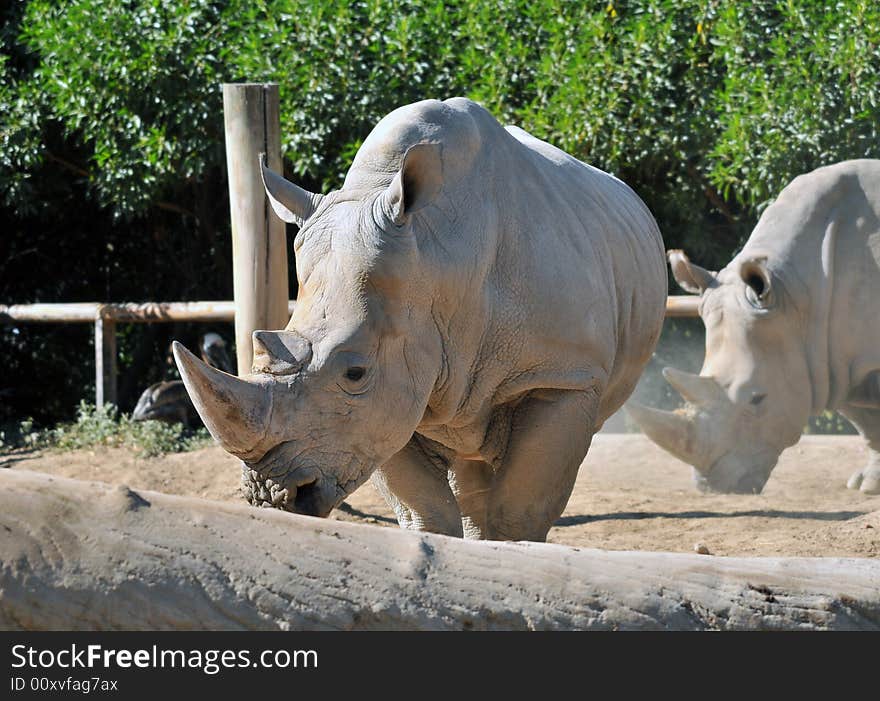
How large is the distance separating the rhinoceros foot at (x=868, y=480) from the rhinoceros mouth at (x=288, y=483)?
14.6ft

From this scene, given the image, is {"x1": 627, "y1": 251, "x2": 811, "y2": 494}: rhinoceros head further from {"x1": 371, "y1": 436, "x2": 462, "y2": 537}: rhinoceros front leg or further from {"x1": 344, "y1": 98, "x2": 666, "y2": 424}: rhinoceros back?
{"x1": 371, "y1": 436, "x2": 462, "y2": 537}: rhinoceros front leg

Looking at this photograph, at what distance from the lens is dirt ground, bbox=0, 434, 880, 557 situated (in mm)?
5766

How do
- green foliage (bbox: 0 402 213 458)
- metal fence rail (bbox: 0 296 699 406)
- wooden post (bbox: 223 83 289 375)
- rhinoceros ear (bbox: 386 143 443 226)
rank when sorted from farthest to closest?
metal fence rail (bbox: 0 296 699 406) → green foliage (bbox: 0 402 213 458) → wooden post (bbox: 223 83 289 375) → rhinoceros ear (bbox: 386 143 443 226)

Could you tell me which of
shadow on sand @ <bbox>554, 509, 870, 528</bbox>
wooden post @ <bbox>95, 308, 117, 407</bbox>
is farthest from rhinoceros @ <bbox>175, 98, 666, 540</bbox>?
wooden post @ <bbox>95, 308, 117, 407</bbox>

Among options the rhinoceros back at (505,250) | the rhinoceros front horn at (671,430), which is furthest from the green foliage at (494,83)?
the rhinoceros back at (505,250)

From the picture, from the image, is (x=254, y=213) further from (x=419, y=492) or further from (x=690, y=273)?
(x=690, y=273)

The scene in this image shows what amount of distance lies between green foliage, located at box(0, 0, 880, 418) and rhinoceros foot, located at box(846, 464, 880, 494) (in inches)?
82.1

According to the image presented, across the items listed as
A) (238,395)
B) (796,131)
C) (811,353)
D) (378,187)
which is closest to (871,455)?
(811,353)

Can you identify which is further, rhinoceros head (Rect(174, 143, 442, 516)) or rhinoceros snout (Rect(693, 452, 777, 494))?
rhinoceros snout (Rect(693, 452, 777, 494))

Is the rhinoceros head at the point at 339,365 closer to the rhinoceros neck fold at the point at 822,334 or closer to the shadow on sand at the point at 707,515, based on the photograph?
the shadow on sand at the point at 707,515

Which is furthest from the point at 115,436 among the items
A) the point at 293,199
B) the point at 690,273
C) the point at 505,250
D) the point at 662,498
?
the point at 505,250

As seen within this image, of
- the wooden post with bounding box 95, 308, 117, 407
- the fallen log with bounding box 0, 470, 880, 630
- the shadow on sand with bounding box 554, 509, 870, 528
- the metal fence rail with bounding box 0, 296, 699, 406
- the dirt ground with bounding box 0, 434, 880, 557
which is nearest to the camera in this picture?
the fallen log with bounding box 0, 470, 880, 630

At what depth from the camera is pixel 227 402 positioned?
3.67 meters
